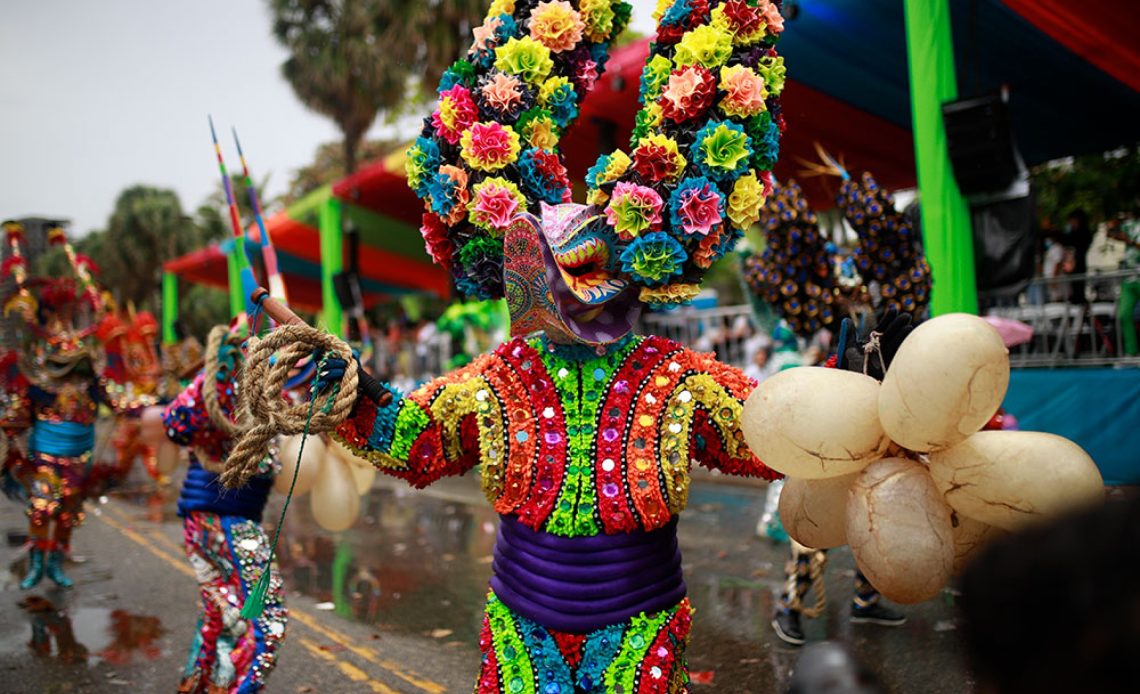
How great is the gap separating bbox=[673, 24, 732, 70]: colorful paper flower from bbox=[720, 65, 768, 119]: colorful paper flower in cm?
5

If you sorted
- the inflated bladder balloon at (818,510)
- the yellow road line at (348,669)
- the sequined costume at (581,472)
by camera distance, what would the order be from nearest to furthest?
the inflated bladder balloon at (818,510) → the sequined costume at (581,472) → the yellow road line at (348,669)

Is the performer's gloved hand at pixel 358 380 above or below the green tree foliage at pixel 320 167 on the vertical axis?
below

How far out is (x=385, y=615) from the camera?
5.51 metres

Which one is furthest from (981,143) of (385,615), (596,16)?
(385,615)

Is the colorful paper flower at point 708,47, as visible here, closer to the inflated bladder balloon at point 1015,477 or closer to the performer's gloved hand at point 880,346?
the performer's gloved hand at point 880,346

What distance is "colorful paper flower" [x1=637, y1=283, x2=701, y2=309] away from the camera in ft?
7.92

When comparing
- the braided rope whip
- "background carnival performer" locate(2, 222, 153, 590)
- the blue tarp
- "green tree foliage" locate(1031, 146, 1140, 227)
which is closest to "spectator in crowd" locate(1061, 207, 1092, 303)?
"green tree foliage" locate(1031, 146, 1140, 227)

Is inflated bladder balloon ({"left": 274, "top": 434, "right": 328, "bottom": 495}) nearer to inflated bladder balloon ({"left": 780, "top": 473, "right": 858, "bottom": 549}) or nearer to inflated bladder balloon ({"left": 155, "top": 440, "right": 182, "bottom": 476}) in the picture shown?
inflated bladder balloon ({"left": 780, "top": 473, "right": 858, "bottom": 549})

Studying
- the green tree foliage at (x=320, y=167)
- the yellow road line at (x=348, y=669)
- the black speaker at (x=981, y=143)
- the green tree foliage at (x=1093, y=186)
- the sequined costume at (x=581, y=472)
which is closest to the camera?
the sequined costume at (x=581, y=472)

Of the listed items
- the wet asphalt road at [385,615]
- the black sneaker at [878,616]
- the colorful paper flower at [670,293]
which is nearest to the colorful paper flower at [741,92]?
the colorful paper flower at [670,293]

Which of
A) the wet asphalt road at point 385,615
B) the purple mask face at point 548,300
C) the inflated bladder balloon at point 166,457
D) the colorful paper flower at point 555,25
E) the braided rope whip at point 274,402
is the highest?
the colorful paper flower at point 555,25

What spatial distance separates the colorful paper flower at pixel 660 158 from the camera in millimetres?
2324

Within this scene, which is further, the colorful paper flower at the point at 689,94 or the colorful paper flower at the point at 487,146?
the colorful paper flower at the point at 487,146

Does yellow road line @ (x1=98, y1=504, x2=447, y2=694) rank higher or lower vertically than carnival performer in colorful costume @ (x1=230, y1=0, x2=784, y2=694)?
lower
